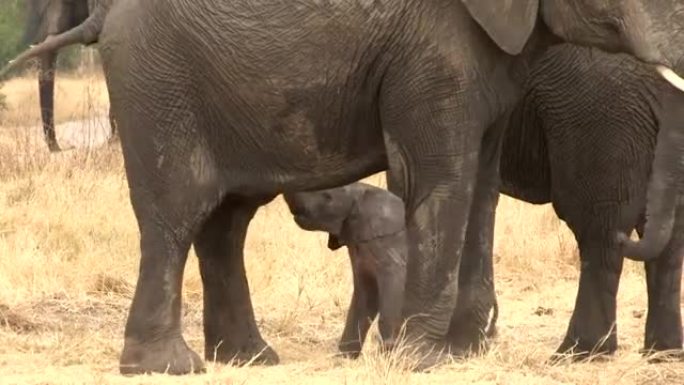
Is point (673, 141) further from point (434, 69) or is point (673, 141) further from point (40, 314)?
point (40, 314)

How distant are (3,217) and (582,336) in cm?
404

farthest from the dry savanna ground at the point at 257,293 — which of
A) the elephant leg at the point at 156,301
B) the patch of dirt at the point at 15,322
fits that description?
the elephant leg at the point at 156,301

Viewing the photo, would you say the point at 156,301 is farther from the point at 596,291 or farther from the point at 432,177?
the point at 596,291

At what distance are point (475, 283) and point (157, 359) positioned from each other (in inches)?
53.6

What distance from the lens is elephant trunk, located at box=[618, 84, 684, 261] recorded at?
701cm

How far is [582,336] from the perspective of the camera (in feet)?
26.0

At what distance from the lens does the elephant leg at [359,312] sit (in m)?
8.42

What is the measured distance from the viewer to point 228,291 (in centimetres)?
790

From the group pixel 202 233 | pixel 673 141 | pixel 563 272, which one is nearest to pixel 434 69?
pixel 673 141

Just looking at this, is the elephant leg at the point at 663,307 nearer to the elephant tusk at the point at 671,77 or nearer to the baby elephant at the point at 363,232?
the baby elephant at the point at 363,232

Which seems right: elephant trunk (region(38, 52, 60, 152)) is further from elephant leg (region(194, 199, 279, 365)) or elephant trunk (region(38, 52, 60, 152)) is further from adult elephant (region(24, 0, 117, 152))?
elephant leg (region(194, 199, 279, 365))

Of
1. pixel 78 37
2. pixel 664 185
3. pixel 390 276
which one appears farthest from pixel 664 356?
pixel 78 37

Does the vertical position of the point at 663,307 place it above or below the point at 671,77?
below

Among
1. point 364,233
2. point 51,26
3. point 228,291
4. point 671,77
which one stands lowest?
point 228,291
